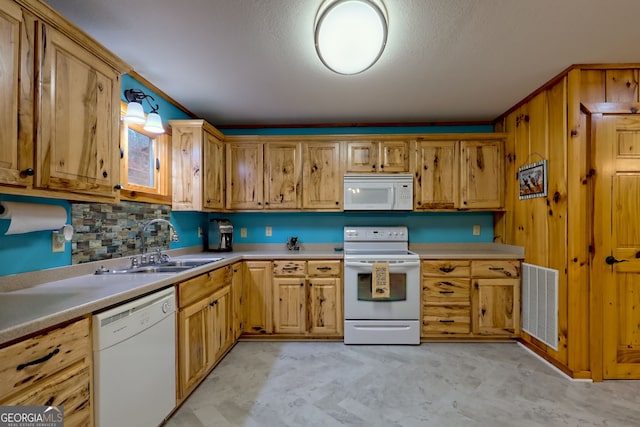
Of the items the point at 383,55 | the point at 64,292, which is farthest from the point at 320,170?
the point at 64,292

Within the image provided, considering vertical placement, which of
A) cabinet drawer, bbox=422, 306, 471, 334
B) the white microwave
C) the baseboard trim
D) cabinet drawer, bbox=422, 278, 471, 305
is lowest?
the baseboard trim

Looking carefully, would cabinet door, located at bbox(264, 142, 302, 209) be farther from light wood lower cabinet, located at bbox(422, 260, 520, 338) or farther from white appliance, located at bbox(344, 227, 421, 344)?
light wood lower cabinet, located at bbox(422, 260, 520, 338)

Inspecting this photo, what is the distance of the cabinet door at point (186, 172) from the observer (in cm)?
270

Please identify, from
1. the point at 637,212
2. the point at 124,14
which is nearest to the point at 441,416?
the point at 637,212

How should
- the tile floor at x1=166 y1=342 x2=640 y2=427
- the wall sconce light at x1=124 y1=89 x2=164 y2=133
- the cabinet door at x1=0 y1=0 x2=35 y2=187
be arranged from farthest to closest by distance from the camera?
the wall sconce light at x1=124 y1=89 x2=164 y2=133 < the tile floor at x1=166 y1=342 x2=640 y2=427 < the cabinet door at x1=0 y1=0 x2=35 y2=187

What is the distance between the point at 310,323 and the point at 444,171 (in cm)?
223

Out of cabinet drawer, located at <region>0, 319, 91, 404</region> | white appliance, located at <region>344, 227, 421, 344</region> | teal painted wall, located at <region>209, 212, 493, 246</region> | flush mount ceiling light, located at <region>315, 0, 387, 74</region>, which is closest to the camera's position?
cabinet drawer, located at <region>0, 319, 91, 404</region>

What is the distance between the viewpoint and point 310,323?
292 centimetres

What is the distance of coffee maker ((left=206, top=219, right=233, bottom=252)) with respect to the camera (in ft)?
10.5

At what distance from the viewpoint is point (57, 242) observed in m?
1.64

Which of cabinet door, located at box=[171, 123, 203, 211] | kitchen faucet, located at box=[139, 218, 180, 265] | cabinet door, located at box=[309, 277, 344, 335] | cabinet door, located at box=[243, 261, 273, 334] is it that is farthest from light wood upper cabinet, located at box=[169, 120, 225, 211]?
cabinet door, located at box=[309, 277, 344, 335]

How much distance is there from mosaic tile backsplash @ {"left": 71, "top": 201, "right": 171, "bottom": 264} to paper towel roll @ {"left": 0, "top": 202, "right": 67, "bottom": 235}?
0.20 meters

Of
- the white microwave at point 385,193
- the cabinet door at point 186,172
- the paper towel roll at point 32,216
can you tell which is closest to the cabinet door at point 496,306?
the white microwave at point 385,193

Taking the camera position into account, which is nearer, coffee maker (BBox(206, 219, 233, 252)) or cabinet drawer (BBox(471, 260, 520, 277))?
cabinet drawer (BBox(471, 260, 520, 277))
